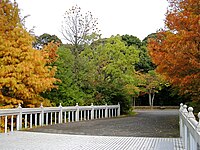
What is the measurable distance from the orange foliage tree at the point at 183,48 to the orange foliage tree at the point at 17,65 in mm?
5357

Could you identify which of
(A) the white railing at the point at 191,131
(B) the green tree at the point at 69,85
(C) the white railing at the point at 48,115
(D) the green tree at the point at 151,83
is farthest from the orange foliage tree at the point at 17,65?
(D) the green tree at the point at 151,83

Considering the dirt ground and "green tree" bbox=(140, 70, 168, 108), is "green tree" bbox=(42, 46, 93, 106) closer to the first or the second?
the dirt ground

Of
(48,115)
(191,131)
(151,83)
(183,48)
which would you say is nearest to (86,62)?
(48,115)

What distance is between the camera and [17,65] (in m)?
13.6

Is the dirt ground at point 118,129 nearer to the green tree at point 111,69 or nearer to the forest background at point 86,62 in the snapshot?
the forest background at point 86,62

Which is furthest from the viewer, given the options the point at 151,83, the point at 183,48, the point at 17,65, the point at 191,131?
the point at 151,83

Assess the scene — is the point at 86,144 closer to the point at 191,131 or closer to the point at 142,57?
the point at 191,131

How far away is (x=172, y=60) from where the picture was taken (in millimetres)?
11922

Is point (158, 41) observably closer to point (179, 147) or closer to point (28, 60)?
point (28, 60)

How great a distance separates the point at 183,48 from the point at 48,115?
7.37 meters

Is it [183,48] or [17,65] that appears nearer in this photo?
[183,48]


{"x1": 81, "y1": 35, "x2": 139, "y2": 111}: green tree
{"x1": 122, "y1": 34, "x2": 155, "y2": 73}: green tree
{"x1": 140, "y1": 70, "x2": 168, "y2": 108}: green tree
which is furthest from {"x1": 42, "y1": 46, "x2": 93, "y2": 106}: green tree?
{"x1": 122, "y1": 34, "x2": 155, "y2": 73}: green tree

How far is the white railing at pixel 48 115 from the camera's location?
39.2ft

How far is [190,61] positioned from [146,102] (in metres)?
29.1
